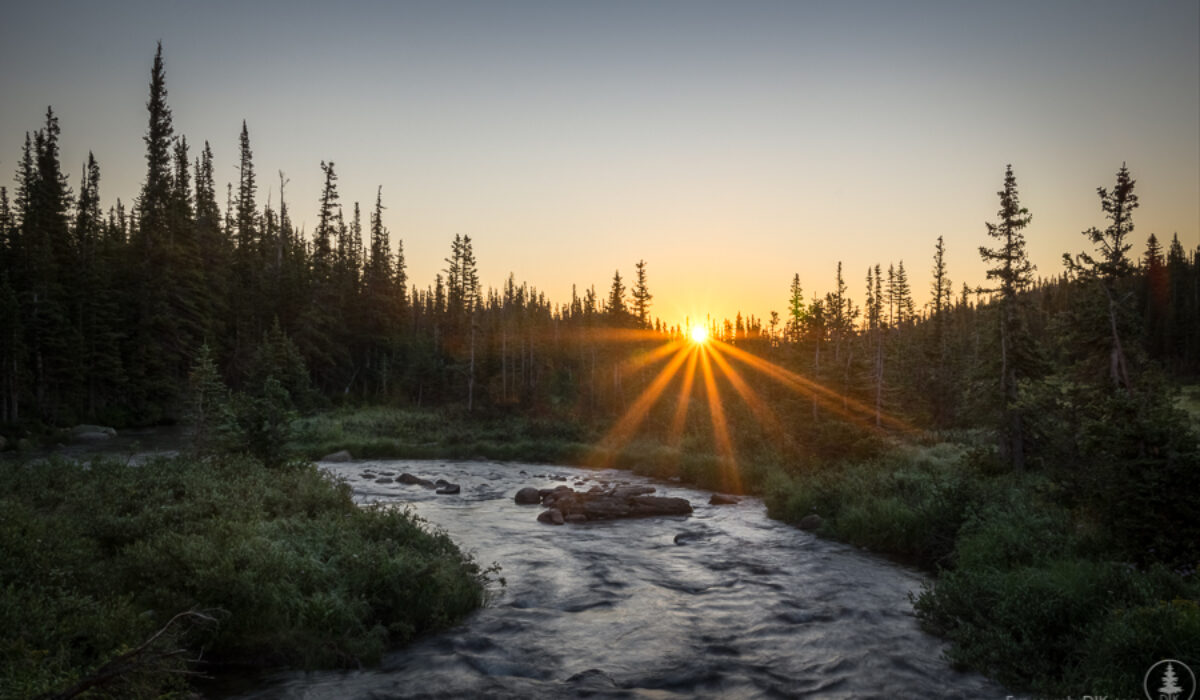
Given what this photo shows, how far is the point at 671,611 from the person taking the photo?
13.8 m

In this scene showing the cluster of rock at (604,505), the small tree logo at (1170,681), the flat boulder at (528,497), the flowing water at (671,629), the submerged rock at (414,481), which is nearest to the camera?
the small tree logo at (1170,681)

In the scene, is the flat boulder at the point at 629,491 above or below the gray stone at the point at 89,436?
below

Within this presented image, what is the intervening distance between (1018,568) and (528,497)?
1873cm

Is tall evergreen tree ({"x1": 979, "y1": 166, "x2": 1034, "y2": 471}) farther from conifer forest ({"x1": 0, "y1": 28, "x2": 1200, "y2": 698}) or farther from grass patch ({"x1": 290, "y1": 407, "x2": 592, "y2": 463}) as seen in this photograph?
grass patch ({"x1": 290, "y1": 407, "x2": 592, "y2": 463})

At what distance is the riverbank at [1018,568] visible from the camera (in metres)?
8.45

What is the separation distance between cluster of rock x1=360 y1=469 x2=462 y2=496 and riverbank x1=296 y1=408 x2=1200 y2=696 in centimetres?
1469

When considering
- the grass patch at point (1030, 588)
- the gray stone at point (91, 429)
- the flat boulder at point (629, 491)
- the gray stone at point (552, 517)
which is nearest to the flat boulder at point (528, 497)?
the gray stone at point (552, 517)

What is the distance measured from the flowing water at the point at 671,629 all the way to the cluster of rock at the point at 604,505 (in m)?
1.53

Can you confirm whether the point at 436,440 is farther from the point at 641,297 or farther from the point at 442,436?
the point at 641,297

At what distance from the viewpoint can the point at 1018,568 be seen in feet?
42.4

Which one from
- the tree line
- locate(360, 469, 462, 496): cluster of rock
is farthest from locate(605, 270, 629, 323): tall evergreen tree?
locate(360, 469, 462, 496): cluster of rock

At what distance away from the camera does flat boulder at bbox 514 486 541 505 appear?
27031mm

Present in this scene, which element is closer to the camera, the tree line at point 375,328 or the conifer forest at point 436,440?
the conifer forest at point 436,440

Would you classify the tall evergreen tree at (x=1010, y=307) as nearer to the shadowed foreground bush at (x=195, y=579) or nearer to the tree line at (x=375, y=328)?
the tree line at (x=375, y=328)
